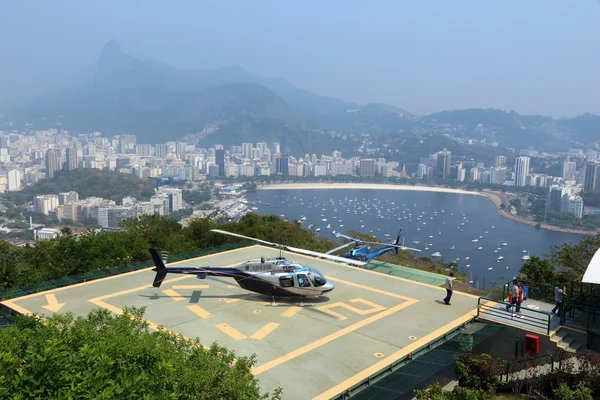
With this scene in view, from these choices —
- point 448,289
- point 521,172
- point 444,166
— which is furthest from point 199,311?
point 444,166

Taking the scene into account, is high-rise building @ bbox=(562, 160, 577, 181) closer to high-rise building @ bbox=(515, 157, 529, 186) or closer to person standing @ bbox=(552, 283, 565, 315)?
high-rise building @ bbox=(515, 157, 529, 186)

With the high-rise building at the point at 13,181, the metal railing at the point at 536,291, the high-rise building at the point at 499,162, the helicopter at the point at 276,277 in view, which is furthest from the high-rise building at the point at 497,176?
the helicopter at the point at 276,277

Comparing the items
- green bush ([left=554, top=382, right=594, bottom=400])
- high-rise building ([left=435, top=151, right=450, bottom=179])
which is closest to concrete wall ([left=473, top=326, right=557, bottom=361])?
green bush ([left=554, top=382, right=594, bottom=400])

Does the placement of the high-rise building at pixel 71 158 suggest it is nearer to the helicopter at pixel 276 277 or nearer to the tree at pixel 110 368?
the helicopter at pixel 276 277

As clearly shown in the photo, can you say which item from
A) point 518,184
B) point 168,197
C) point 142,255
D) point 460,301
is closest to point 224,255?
point 142,255

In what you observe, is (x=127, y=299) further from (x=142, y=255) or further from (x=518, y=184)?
(x=518, y=184)

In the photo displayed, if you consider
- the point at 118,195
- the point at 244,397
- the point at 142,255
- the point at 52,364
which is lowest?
the point at 118,195

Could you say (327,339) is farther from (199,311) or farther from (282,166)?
(282,166)
